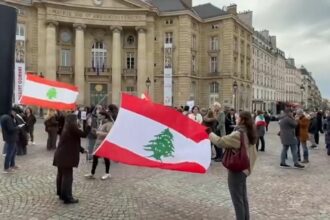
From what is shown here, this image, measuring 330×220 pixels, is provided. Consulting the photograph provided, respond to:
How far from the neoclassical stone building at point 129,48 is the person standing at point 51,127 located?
2984 centimetres

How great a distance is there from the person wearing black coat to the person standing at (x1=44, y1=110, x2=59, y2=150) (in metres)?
7.72

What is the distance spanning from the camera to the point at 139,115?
6.16 meters

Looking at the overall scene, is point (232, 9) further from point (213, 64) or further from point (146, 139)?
point (146, 139)

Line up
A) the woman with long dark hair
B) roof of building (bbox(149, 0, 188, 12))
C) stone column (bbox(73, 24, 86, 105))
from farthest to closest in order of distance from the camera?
roof of building (bbox(149, 0, 188, 12)) < stone column (bbox(73, 24, 86, 105)) < the woman with long dark hair

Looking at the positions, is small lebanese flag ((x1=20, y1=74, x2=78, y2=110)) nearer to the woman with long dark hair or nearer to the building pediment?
the woman with long dark hair

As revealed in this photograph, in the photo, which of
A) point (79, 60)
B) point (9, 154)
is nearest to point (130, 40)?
point (79, 60)

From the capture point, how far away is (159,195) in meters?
7.66

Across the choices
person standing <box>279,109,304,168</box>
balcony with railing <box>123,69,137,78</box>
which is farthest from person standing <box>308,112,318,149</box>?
balcony with railing <box>123,69,137,78</box>

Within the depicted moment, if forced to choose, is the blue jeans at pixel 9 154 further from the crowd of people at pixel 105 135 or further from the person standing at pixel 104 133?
the person standing at pixel 104 133

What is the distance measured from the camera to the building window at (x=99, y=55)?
50312 mm

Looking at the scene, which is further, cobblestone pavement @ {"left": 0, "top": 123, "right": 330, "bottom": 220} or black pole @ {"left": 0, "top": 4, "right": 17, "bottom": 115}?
cobblestone pavement @ {"left": 0, "top": 123, "right": 330, "bottom": 220}

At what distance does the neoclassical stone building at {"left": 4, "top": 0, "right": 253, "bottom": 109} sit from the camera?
153 feet

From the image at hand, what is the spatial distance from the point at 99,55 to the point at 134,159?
46.1 m

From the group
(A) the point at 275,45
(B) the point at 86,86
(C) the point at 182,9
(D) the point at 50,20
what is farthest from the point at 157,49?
(A) the point at 275,45
